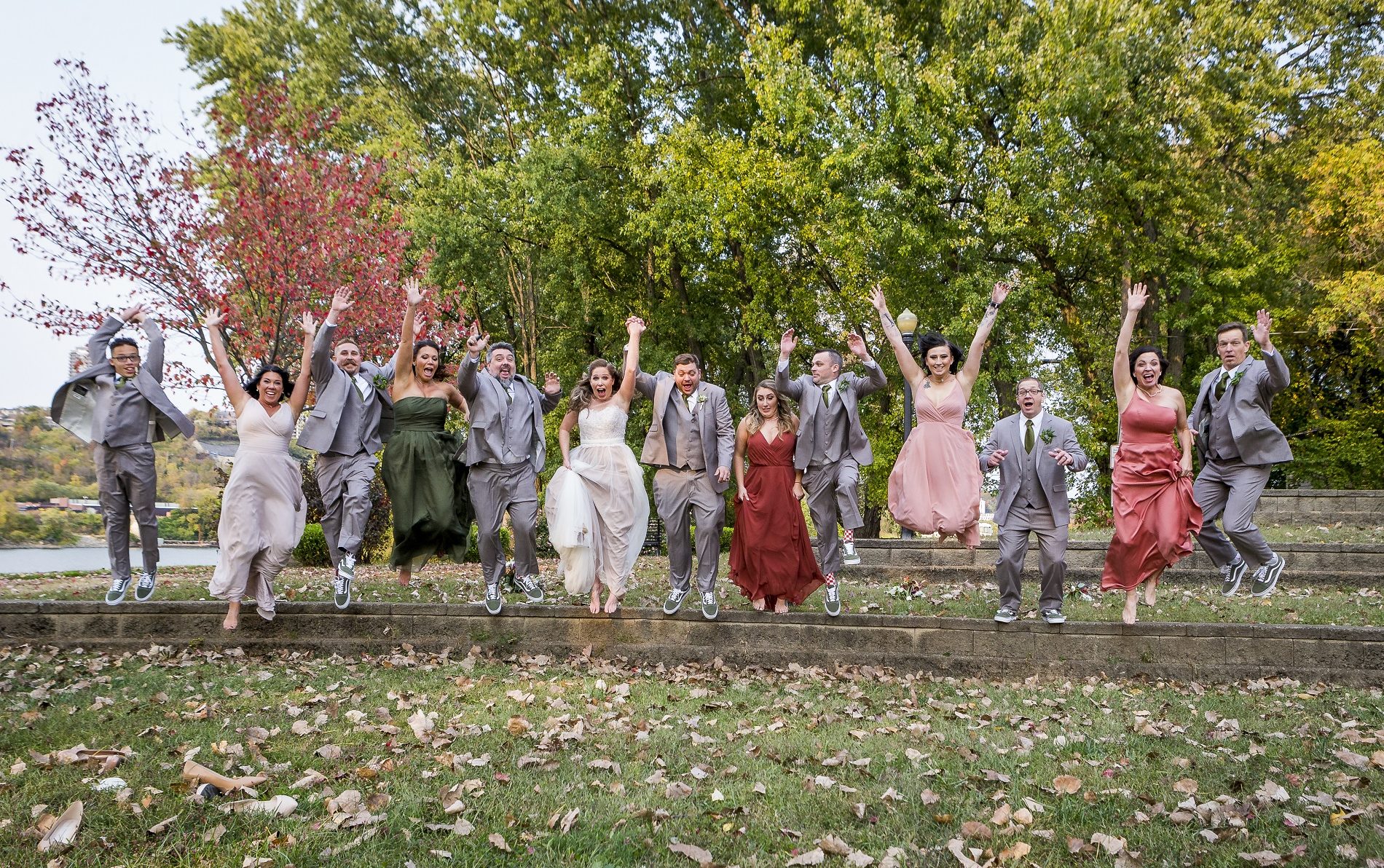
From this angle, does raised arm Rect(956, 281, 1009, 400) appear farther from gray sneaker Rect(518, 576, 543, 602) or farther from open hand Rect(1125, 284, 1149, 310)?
gray sneaker Rect(518, 576, 543, 602)

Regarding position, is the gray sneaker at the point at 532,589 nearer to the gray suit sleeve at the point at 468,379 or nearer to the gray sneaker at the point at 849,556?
the gray suit sleeve at the point at 468,379

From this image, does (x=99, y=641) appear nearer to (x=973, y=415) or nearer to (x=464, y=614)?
(x=464, y=614)

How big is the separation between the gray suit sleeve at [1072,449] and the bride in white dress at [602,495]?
368cm

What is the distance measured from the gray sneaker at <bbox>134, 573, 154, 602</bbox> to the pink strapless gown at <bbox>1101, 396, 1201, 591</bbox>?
29.5ft

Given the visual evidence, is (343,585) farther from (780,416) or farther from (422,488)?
(780,416)

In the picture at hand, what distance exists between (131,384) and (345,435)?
6.92ft

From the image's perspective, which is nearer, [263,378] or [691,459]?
[691,459]

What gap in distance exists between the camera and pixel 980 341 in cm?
903

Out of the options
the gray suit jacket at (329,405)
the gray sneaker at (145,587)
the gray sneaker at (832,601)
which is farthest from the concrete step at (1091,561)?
the gray sneaker at (145,587)

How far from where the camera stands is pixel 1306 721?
21.2 feet

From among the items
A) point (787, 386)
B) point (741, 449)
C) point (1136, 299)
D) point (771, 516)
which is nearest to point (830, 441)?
point (787, 386)

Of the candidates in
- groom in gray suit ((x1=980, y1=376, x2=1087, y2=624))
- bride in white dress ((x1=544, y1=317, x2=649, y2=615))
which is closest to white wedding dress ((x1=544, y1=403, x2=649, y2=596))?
bride in white dress ((x1=544, y1=317, x2=649, y2=615))

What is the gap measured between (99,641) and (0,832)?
5414 mm

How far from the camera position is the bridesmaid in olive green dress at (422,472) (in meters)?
9.65
